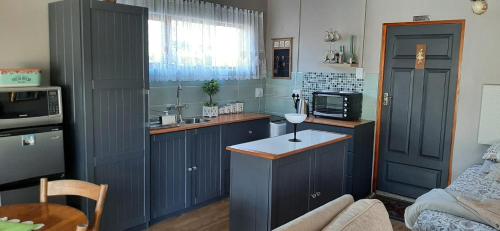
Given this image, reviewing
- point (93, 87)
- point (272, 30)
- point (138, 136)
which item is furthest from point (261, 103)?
point (93, 87)

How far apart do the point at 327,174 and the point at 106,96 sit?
200cm

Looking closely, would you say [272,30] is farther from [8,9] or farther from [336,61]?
[8,9]

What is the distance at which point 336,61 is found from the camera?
16.2 ft

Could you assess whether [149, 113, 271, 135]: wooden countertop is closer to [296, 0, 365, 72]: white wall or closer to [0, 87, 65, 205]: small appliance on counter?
[0, 87, 65, 205]: small appliance on counter

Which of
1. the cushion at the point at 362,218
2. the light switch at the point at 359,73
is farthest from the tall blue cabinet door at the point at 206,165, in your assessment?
the cushion at the point at 362,218

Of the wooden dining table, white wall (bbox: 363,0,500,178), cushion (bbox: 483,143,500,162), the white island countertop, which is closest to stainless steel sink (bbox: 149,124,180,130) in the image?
the white island countertop

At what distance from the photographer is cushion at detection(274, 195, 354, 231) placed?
173 centimetres

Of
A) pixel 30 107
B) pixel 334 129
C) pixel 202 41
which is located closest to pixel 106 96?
pixel 30 107

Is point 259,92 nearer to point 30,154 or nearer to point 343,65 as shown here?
point 343,65

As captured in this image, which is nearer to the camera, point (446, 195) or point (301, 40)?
point (446, 195)

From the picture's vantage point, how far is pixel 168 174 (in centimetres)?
393

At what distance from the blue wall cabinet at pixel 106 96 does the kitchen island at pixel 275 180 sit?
3.13 feet

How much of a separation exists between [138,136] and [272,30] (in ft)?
9.48

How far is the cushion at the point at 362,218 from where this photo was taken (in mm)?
1778
